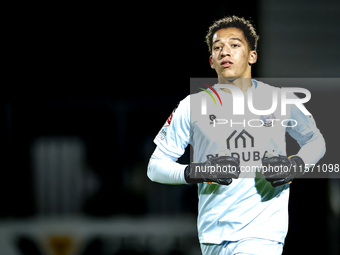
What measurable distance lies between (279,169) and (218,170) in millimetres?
368

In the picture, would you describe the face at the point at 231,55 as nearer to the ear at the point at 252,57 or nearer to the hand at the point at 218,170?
the ear at the point at 252,57

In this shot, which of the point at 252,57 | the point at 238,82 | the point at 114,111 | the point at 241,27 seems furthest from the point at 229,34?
the point at 114,111

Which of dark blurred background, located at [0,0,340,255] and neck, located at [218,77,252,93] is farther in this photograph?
dark blurred background, located at [0,0,340,255]

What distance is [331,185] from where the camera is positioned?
16.1 feet

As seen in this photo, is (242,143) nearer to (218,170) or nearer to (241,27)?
(218,170)

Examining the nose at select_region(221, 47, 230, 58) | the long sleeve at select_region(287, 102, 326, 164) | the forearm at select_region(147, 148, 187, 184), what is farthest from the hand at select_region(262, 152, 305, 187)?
the nose at select_region(221, 47, 230, 58)

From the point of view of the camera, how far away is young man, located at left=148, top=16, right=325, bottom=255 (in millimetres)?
2559

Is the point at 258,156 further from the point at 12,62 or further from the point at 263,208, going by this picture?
the point at 12,62

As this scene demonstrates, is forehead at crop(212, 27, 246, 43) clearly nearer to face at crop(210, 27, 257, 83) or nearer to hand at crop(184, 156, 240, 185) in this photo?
face at crop(210, 27, 257, 83)

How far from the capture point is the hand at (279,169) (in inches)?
97.0

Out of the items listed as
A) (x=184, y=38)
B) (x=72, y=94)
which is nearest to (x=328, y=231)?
(x=184, y=38)

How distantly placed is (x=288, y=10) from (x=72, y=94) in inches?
117

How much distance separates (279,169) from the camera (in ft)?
8.09

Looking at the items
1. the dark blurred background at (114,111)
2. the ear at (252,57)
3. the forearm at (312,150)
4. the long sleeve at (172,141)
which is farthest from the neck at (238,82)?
the dark blurred background at (114,111)
